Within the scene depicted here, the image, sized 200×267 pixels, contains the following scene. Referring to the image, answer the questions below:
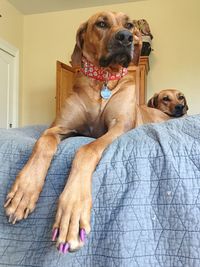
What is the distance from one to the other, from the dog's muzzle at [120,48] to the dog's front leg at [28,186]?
55 centimetres

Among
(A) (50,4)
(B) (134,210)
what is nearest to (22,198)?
(B) (134,210)

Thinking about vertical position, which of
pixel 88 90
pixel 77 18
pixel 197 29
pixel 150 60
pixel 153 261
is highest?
pixel 77 18

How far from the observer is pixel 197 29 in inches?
134

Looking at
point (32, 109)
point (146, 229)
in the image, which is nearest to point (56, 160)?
point (146, 229)

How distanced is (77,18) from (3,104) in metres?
1.31

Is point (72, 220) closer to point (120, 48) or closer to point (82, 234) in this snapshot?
point (82, 234)

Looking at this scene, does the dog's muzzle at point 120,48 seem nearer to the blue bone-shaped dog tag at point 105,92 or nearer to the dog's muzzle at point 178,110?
the blue bone-shaped dog tag at point 105,92

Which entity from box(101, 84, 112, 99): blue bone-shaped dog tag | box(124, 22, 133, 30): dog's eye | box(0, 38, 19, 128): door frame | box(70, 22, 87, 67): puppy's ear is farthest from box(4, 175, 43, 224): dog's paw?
box(0, 38, 19, 128): door frame

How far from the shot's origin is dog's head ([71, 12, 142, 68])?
1247mm

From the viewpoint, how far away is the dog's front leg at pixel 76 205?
0.63 m

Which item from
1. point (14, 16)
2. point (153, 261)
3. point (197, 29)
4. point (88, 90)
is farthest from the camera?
point (14, 16)

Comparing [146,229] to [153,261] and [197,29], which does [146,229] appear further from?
[197,29]

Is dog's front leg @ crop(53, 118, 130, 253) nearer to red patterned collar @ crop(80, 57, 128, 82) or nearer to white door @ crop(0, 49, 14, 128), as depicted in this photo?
red patterned collar @ crop(80, 57, 128, 82)

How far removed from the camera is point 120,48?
1243 millimetres
